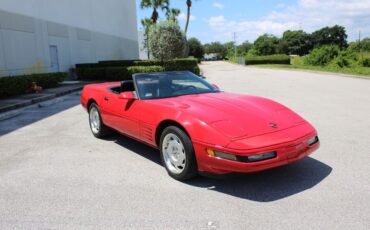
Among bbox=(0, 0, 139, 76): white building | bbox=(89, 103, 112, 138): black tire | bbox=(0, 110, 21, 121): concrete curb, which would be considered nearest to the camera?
bbox=(89, 103, 112, 138): black tire

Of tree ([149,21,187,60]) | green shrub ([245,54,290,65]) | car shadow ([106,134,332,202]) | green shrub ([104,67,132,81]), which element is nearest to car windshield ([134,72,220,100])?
car shadow ([106,134,332,202])

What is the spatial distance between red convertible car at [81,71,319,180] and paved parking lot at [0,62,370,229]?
0.36 metres

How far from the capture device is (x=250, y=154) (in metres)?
3.34

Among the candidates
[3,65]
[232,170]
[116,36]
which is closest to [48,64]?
[3,65]

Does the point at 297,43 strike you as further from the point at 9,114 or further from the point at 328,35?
the point at 9,114

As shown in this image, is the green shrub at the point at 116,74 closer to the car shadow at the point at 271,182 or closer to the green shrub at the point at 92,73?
the green shrub at the point at 92,73

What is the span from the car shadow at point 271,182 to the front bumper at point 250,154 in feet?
0.54

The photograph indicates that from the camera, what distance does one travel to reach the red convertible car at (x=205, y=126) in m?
3.43

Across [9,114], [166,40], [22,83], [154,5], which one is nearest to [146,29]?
[154,5]

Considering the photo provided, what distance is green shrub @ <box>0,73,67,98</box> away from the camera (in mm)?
12299

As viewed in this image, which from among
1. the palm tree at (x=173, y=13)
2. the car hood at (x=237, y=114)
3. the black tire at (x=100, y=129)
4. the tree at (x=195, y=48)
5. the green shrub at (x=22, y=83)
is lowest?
the black tire at (x=100, y=129)

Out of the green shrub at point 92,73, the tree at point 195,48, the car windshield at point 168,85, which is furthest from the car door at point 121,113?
the tree at point 195,48

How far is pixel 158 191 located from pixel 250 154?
1172 millimetres

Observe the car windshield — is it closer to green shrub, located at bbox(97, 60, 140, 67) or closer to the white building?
the white building
